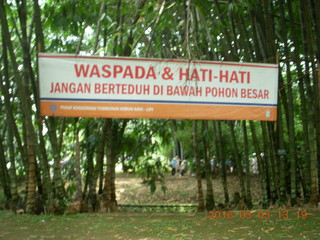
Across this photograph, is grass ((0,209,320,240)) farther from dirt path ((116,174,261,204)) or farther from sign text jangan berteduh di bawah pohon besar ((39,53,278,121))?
dirt path ((116,174,261,204))

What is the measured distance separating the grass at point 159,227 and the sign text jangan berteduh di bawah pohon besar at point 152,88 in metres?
Answer: 1.24

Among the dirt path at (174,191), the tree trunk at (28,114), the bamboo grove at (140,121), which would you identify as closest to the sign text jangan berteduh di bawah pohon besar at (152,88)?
the bamboo grove at (140,121)

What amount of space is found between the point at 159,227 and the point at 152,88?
5.20ft

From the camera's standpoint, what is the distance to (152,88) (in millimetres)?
4254

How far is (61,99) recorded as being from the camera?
13.6ft

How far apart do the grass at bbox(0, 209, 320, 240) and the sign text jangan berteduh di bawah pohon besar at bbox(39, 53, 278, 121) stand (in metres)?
1.24

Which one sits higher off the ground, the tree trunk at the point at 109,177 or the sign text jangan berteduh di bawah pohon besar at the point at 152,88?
the sign text jangan berteduh di bawah pohon besar at the point at 152,88

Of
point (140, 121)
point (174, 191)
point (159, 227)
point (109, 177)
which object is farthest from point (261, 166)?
point (174, 191)

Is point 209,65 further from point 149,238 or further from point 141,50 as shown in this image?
point 141,50

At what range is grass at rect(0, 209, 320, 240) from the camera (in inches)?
152

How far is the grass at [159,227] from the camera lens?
385 centimetres

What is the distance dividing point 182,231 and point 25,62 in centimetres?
286
